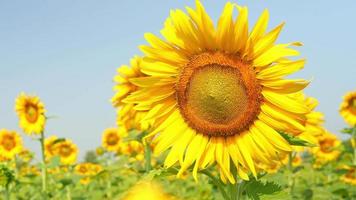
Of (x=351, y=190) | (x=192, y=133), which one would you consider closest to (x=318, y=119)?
(x=351, y=190)

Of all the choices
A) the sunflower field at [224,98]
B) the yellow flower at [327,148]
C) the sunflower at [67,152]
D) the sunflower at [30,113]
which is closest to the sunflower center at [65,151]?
the sunflower at [67,152]

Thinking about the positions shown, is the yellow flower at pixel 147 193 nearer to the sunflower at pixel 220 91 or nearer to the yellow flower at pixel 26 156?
the sunflower at pixel 220 91

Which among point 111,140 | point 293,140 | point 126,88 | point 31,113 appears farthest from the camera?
point 111,140

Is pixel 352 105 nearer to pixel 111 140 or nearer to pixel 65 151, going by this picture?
pixel 111 140

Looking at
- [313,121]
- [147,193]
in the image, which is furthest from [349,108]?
[147,193]

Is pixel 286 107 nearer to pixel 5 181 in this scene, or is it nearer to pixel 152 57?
pixel 152 57

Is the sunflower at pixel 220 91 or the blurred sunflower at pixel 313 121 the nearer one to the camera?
the sunflower at pixel 220 91

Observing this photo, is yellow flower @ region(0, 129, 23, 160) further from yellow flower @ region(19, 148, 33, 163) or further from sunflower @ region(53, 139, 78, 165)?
sunflower @ region(53, 139, 78, 165)

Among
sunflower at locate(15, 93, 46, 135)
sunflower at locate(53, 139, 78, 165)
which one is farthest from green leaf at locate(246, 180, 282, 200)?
sunflower at locate(53, 139, 78, 165)
